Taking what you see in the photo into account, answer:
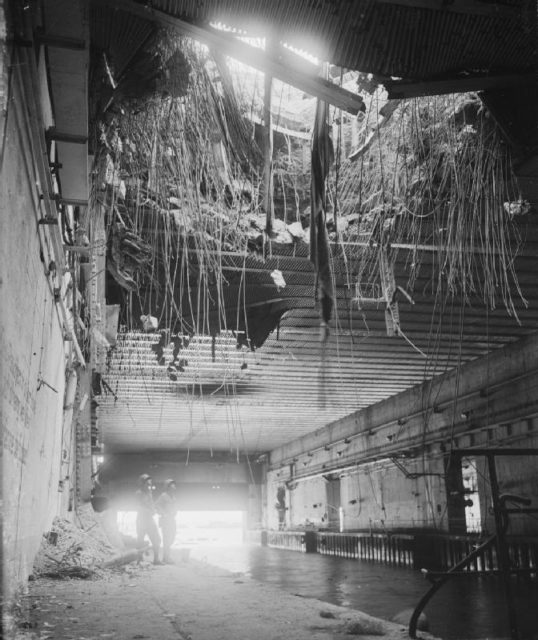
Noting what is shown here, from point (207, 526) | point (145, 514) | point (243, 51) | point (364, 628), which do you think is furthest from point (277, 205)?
point (207, 526)

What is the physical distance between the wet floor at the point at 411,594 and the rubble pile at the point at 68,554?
3240 millimetres

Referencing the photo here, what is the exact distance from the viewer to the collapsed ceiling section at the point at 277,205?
4.75m

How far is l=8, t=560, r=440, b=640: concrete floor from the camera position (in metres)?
3.97

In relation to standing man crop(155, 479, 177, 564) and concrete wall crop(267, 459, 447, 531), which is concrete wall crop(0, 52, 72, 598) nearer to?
standing man crop(155, 479, 177, 564)

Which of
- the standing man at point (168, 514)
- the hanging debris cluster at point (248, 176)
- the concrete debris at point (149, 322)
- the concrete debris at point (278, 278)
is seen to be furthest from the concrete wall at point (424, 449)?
the standing man at point (168, 514)

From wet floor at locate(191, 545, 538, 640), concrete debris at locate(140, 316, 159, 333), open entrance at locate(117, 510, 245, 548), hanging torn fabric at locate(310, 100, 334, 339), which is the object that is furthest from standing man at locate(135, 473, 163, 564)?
open entrance at locate(117, 510, 245, 548)

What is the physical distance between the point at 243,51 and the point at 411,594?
8615mm

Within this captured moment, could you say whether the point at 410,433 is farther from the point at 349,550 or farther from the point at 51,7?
the point at 51,7

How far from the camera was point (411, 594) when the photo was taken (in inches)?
377

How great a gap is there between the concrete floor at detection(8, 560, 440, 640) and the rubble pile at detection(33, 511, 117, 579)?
240 millimetres

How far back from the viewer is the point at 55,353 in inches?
263

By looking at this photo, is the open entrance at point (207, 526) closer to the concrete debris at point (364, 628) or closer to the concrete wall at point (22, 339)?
the concrete wall at point (22, 339)

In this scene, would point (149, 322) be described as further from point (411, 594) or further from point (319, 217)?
point (411, 594)

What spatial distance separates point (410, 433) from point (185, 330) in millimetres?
8986
